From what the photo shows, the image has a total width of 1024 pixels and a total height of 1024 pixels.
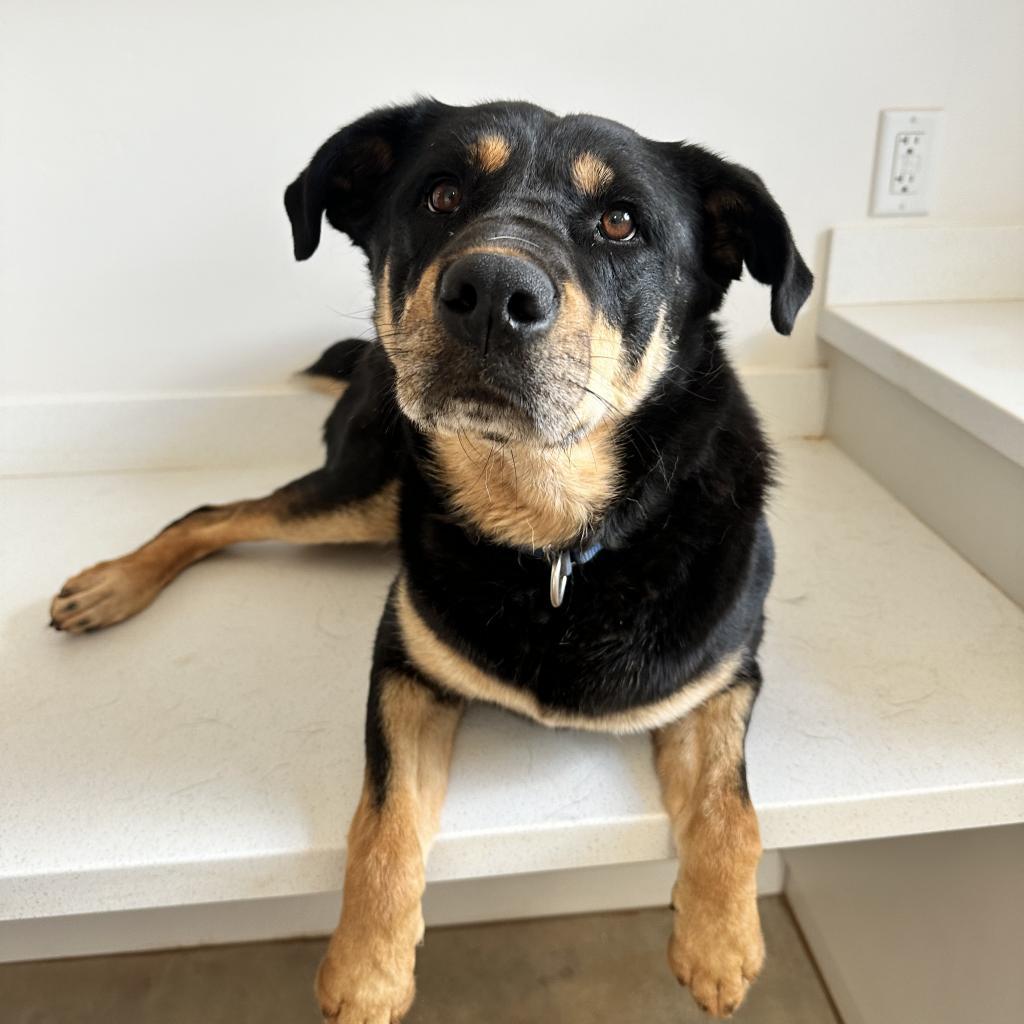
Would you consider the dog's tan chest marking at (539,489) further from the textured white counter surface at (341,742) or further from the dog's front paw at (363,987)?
the dog's front paw at (363,987)

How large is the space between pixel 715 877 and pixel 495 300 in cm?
58

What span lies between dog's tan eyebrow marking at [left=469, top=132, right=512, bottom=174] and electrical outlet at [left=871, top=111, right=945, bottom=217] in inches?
37.7

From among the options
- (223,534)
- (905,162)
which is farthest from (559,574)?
(905,162)

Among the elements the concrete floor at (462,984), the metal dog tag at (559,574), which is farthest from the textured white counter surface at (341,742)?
the concrete floor at (462,984)

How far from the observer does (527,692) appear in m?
0.94

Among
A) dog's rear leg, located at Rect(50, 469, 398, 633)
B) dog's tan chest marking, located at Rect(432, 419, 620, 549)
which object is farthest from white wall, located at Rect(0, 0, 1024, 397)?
dog's tan chest marking, located at Rect(432, 419, 620, 549)

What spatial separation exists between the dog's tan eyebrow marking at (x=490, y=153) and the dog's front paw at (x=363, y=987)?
754mm

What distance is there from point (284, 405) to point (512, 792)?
0.97 metres

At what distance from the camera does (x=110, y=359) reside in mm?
1618

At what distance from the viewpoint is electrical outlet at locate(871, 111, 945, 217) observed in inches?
60.4

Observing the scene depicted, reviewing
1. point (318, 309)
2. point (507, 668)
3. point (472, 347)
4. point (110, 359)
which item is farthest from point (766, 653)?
point (110, 359)

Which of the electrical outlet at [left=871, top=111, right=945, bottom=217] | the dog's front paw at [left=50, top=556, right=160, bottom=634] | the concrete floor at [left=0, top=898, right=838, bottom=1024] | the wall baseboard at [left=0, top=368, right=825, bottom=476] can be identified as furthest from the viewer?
the wall baseboard at [left=0, top=368, right=825, bottom=476]

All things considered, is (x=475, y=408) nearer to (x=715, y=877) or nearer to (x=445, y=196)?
(x=445, y=196)

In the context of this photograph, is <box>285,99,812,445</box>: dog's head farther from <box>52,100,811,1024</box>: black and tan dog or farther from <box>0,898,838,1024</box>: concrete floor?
<box>0,898,838,1024</box>: concrete floor
